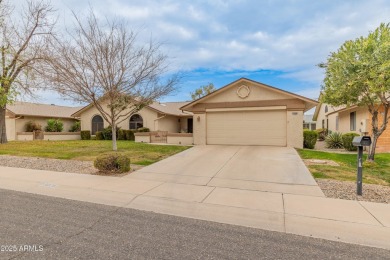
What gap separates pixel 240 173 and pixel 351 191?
3330 mm

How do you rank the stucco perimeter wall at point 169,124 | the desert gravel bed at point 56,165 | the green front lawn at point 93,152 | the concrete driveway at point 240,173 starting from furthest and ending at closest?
the stucco perimeter wall at point 169,124, the green front lawn at point 93,152, the desert gravel bed at point 56,165, the concrete driveway at point 240,173

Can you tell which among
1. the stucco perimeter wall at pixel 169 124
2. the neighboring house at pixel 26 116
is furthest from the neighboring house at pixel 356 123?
the neighboring house at pixel 26 116

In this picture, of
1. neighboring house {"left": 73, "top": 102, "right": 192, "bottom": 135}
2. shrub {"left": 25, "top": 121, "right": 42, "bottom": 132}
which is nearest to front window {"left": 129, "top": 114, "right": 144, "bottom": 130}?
neighboring house {"left": 73, "top": 102, "right": 192, "bottom": 135}

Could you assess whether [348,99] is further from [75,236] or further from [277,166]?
[75,236]

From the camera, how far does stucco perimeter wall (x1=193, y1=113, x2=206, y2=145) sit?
56.1 feet

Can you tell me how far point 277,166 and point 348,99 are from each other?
4787 mm

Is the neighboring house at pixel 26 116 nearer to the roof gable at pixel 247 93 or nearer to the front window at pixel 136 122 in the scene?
the front window at pixel 136 122

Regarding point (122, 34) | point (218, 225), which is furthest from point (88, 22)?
point (218, 225)

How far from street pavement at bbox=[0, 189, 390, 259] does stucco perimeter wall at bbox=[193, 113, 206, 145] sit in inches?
490

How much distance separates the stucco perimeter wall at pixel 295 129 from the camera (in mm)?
15266

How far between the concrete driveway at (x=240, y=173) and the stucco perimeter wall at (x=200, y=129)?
576 cm

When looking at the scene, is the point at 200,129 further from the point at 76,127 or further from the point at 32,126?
the point at 32,126

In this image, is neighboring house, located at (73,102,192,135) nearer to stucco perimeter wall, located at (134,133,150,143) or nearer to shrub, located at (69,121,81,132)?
stucco perimeter wall, located at (134,133,150,143)

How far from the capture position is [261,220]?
4.41 m
